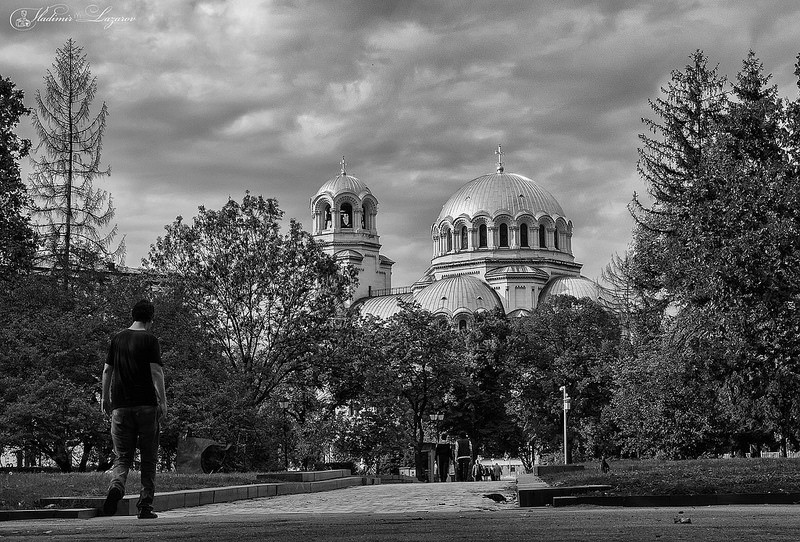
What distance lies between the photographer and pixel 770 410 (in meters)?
28.0

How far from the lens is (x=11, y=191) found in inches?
1046

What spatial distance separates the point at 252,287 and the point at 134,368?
2676 centimetres

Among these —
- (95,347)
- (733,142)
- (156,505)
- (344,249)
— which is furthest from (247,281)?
(344,249)

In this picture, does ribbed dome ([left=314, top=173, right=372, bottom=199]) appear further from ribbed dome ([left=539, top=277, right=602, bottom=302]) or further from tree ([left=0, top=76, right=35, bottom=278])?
tree ([left=0, top=76, right=35, bottom=278])

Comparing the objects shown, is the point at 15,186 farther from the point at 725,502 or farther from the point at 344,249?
the point at 344,249

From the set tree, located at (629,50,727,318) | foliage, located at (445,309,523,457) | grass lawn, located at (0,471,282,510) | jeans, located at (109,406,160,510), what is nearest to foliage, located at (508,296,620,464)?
foliage, located at (445,309,523,457)

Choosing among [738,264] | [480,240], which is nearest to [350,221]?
[480,240]

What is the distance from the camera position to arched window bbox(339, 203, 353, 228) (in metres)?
106

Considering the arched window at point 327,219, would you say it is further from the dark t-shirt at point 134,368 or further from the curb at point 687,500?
the dark t-shirt at point 134,368

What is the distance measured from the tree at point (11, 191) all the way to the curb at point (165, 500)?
31.7ft

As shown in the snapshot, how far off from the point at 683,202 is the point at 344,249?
247 feet

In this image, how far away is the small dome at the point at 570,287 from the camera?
96188mm

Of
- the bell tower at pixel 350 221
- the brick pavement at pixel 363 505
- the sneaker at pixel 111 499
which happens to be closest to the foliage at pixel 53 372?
the brick pavement at pixel 363 505

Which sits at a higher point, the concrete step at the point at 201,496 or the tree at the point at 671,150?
the tree at the point at 671,150
